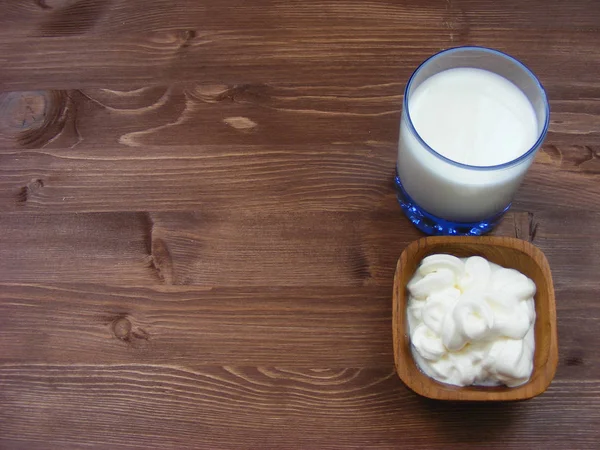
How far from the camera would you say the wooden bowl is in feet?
2.07

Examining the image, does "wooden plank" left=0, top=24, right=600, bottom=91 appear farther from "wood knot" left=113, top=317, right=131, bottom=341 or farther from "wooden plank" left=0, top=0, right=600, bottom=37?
"wood knot" left=113, top=317, right=131, bottom=341

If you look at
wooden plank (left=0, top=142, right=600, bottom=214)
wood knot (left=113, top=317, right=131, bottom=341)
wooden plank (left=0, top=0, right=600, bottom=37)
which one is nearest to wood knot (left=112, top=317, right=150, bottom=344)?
wood knot (left=113, top=317, right=131, bottom=341)

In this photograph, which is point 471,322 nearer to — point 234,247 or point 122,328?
point 234,247

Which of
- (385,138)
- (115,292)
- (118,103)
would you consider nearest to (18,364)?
(115,292)

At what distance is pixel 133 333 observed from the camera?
77cm

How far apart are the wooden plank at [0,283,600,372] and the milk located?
0.16 m

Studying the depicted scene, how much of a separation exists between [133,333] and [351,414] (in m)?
0.28

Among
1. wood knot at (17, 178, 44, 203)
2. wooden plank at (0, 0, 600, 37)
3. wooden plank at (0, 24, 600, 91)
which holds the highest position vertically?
wooden plank at (0, 0, 600, 37)

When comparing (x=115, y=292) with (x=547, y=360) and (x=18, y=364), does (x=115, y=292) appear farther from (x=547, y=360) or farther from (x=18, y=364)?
(x=547, y=360)

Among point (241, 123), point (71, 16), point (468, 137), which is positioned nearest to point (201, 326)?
point (241, 123)

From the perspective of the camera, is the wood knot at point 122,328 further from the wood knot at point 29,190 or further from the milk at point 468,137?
the milk at point 468,137

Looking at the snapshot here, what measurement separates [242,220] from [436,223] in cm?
24

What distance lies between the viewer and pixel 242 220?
2.64 ft

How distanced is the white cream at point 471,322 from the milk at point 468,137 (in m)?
0.07
